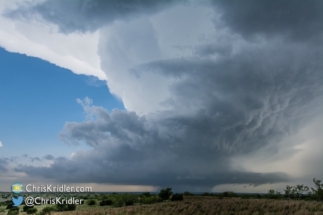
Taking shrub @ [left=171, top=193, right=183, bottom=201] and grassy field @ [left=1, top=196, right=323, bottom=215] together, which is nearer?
grassy field @ [left=1, top=196, right=323, bottom=215]

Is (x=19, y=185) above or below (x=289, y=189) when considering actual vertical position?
above

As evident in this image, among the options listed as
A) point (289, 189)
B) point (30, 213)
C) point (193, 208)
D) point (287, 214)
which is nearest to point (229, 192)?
point (289, 189)

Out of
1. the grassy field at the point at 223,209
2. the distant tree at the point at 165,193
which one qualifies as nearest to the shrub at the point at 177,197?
the distant tree at the point at 165,193

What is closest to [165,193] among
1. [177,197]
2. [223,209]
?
[177,197]

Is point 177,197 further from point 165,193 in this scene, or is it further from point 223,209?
point 223,209

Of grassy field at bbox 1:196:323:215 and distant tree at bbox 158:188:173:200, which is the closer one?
grassy field at bbox 1:196:323:215

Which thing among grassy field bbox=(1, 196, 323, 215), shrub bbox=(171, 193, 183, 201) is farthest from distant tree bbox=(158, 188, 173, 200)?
grassy field bbox=(1, 196, 323, 215)

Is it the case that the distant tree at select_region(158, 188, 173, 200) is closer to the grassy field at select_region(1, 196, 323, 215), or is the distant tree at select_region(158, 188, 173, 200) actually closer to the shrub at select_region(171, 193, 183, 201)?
the shrub at select_region(171, 193, 183, 201)

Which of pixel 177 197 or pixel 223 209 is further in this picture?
pixel 177 197

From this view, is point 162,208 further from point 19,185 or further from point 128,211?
point 19,185

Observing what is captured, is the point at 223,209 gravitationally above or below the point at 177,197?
below

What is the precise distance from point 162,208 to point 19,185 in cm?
2196

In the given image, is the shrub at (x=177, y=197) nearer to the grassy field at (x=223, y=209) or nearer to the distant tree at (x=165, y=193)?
the distant tree at (x=165, y=193)

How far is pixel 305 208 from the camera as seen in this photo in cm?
3816
